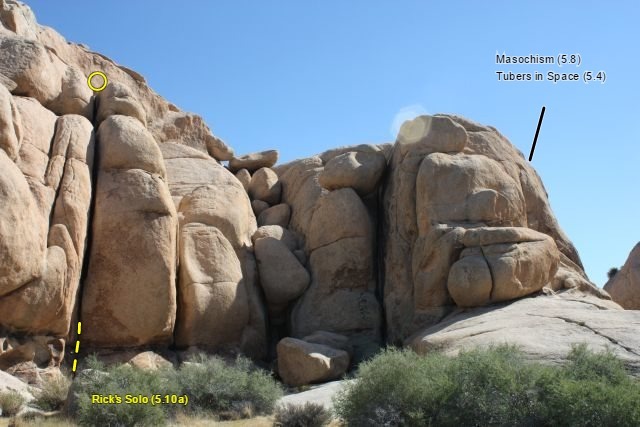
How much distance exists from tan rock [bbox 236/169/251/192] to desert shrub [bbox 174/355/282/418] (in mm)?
11784

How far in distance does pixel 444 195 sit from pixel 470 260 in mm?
2562

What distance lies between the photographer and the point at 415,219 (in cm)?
2156

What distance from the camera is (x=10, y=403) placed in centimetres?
1318

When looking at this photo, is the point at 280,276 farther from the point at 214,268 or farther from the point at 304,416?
the point at 304,416

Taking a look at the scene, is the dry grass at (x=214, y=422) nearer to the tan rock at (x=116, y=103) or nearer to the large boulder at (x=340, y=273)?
the large boulder at (x=340, y=273)

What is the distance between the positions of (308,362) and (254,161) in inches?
434

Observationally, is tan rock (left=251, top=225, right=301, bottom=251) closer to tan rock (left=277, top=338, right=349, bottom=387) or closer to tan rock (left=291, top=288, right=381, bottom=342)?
tan rock (left=291, top=288, right=381, bottom=342)

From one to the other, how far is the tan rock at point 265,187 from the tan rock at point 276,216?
2.58 ft

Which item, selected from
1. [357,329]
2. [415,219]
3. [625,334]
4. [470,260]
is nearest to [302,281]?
[357,329]

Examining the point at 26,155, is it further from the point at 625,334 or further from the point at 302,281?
the point at 625,334

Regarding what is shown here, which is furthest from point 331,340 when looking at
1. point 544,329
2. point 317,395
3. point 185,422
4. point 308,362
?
point 185,422

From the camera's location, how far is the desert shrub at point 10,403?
1314 cm

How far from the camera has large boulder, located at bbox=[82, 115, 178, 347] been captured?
18531mm

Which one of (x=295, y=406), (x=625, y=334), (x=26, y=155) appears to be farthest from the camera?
(x=26, y=155)
